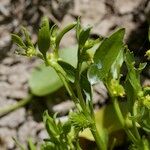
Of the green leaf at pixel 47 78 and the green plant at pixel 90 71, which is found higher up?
the green leaf at pixel 47 78

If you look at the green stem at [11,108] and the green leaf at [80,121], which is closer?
the green leaf at [80,121]

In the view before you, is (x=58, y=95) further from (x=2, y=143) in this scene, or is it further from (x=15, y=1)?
(x=15, y=1)

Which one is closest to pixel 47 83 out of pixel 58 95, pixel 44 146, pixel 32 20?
pixel 58 95

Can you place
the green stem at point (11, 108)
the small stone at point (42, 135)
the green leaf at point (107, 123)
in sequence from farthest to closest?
the green stem at point (11, 108) < the small stone at point (42, 135) < the green leaf at point (107, 123)

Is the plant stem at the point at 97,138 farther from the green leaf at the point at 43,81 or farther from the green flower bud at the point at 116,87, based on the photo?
the green leaf at the point at 43,81

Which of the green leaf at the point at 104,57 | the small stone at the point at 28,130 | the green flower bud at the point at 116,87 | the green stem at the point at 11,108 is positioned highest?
the green stem at the point at 11,108

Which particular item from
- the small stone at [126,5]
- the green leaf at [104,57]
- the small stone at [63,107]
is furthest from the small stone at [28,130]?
the green leaf at [104,57]
